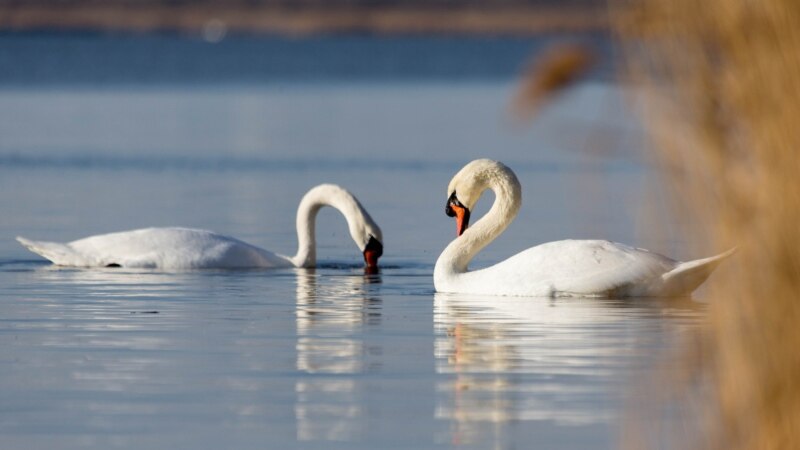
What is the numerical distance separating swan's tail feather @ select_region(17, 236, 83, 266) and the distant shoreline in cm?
9379

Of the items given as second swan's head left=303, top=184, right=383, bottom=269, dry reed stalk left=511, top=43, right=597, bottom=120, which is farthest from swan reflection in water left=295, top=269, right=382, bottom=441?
dry reed stalk left=511, top=43, right=597, bottom=120

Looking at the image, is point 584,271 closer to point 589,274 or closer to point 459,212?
point 589,274

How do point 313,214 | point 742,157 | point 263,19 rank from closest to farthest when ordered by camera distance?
point 742,157 → point 313,214 → point 263,19

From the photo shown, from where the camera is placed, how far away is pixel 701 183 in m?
5.39

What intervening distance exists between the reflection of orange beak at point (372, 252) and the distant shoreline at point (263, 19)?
93.4 metres

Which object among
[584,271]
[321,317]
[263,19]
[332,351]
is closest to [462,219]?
[584,271]

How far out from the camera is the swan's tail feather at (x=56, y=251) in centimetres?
1511

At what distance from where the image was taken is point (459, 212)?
14.4 meters

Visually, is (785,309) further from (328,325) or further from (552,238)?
(552,238)

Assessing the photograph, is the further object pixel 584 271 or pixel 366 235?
pixel 366 235

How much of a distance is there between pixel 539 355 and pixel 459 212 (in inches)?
178

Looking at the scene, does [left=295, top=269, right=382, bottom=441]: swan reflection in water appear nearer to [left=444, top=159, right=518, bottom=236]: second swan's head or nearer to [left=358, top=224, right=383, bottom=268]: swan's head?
[left=358, top=224, right=383, bottom=268]: swan's head

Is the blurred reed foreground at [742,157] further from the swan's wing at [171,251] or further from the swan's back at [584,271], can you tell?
the swan's wing at [171,251]

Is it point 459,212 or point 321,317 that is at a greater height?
point 459,212
